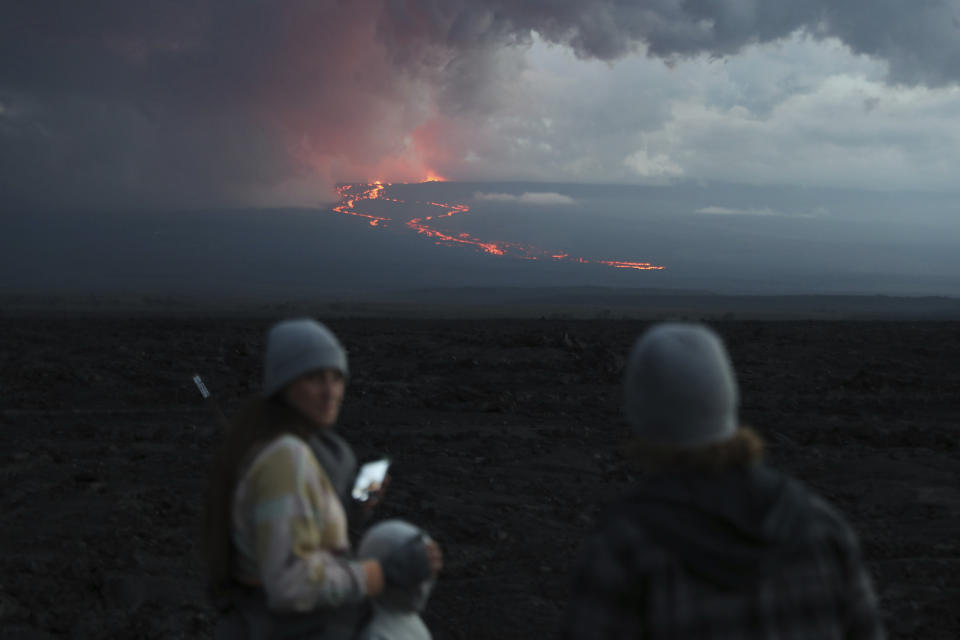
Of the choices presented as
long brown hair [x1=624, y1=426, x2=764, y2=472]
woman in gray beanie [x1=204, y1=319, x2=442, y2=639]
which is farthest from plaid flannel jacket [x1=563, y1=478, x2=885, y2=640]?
woman in gray beanie [x1=204, y1=319, x2=442, y2=639]

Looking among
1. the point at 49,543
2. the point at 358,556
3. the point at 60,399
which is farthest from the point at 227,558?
the point at 60,399

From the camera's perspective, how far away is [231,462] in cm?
249

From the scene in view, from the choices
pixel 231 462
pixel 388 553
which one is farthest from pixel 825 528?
pixel 231 462

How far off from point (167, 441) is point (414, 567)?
10.6 meters

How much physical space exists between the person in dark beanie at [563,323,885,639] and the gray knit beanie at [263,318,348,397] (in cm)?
98

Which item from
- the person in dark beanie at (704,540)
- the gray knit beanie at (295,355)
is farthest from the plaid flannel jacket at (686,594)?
the gray knit beanie at (295,355)

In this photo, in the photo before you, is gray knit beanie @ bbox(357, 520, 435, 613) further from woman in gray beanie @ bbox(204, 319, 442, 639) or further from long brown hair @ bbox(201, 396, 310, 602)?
long brown hair @ bbox(201, 396, 310, 602)

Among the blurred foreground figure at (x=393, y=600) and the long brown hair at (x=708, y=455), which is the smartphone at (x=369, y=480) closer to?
the blurred foreground figure at (x=393, y=600)

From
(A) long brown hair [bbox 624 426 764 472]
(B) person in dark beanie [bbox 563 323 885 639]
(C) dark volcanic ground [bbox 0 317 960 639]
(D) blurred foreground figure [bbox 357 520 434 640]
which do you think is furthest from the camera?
(C) dark volcanic ground [bbox 0 317 960 639]

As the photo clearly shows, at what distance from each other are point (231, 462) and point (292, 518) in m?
0.28

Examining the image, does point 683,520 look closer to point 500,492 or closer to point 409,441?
point 500,492

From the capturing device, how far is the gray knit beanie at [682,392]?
1817 millimetres

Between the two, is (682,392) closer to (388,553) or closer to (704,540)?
(704,540)

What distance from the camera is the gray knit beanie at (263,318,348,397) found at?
2.51m
